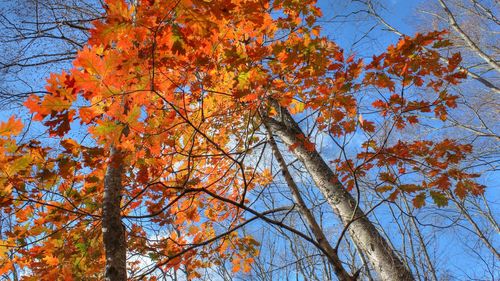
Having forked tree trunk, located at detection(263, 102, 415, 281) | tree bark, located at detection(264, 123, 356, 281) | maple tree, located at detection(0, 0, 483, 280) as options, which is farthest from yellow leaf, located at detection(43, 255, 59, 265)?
forked tree trunk, located at detection(263, 102, 415, 281)

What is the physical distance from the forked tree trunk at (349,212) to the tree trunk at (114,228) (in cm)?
158

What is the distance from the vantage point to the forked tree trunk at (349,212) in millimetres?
2818

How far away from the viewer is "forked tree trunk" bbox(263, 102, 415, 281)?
2.82 metres

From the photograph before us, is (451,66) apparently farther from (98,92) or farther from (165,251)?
(165,251)

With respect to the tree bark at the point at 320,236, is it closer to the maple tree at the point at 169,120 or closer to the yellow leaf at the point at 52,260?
the maple tree at the point at 169,120

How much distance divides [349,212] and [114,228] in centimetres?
226

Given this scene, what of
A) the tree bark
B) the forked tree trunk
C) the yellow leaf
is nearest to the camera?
the tree bark

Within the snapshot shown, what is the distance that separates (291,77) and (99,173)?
6.33ft

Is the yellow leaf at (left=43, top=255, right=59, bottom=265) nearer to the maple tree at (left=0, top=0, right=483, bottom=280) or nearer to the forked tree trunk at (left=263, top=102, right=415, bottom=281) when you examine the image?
the maple tree at (left=0, top=0, right=483, bottom=280)

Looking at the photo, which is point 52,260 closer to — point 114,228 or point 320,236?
point 114,228

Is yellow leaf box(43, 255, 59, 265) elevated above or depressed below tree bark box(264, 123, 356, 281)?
above

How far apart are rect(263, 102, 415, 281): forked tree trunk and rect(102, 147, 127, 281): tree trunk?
5.18 feet

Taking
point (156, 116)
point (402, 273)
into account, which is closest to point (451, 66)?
point (402, 273)

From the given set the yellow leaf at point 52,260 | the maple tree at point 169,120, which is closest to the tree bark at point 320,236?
the maple tree at point 169,120
